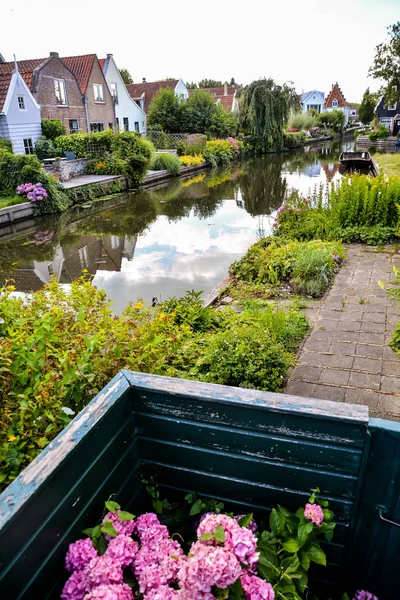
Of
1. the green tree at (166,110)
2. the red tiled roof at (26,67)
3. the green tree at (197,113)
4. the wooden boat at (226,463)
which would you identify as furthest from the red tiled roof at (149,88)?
the wooden boat at (226,463)

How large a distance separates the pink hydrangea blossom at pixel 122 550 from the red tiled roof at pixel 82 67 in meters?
31.2

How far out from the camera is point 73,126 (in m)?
27.8

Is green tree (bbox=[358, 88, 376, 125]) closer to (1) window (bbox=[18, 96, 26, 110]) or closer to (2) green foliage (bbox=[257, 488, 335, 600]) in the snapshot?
(1) window (bbox=[18, 96, 26, 110])

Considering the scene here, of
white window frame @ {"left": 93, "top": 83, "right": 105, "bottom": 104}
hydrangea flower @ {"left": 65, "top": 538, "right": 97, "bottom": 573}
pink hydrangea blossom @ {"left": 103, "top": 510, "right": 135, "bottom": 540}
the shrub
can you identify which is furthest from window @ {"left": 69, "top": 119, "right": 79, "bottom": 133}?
hydrangea flower @ {"left": 65, "top": 538, "right": 97, "bottom": 573}

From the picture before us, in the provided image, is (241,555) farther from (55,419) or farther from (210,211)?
(210,211)

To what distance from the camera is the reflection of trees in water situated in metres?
16.5

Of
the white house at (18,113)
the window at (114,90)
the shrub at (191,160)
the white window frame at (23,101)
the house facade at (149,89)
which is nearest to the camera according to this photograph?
the white house at (18,113)

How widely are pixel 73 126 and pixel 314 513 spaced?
1186 inches

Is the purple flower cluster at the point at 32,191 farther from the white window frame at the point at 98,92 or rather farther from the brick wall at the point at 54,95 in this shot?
the white window frame at the point at 98,92

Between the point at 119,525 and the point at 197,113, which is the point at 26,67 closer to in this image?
the point at 197,113

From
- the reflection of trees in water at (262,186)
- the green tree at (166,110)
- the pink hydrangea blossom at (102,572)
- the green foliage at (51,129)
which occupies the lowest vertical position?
the reflection of trees in water at (262,186)

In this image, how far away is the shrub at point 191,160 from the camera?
1064 inches

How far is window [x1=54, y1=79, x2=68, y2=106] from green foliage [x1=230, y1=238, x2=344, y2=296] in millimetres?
23395

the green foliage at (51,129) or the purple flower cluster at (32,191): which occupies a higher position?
the green foliage at (51,129)
